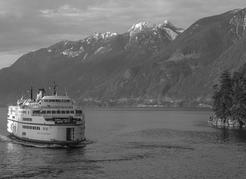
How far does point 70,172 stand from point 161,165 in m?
18.3

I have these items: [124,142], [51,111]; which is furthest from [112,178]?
[124,142]

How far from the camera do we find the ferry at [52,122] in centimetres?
12312

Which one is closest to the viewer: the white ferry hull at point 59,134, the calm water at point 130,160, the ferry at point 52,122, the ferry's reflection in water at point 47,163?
the ferry's reflection in water at point 47,163

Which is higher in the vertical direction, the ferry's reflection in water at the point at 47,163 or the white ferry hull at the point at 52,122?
the white ferry hull at the point at 52,122

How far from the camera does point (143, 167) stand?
101188mm

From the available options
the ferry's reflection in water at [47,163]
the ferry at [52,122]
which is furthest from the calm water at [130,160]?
the ferry at [52,122]

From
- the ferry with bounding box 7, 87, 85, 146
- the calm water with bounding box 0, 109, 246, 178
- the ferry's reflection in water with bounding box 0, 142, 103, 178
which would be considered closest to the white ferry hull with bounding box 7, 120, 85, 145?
the ferry with bounding box 7, 87, 85, 146

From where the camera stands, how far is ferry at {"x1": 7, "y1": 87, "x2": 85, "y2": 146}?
123125 mm

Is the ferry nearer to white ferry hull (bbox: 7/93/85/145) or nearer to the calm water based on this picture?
white ferry hull (bbox: 7/93/85/145)

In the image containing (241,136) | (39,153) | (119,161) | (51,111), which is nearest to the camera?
(119,161)

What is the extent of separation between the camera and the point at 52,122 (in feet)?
404

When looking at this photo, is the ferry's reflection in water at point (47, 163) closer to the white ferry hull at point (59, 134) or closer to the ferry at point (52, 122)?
the white ferry hull at point (59, 134)

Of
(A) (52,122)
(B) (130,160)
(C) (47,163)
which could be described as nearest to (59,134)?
(A) (52,122)

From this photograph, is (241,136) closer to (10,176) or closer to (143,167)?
(143,167)
